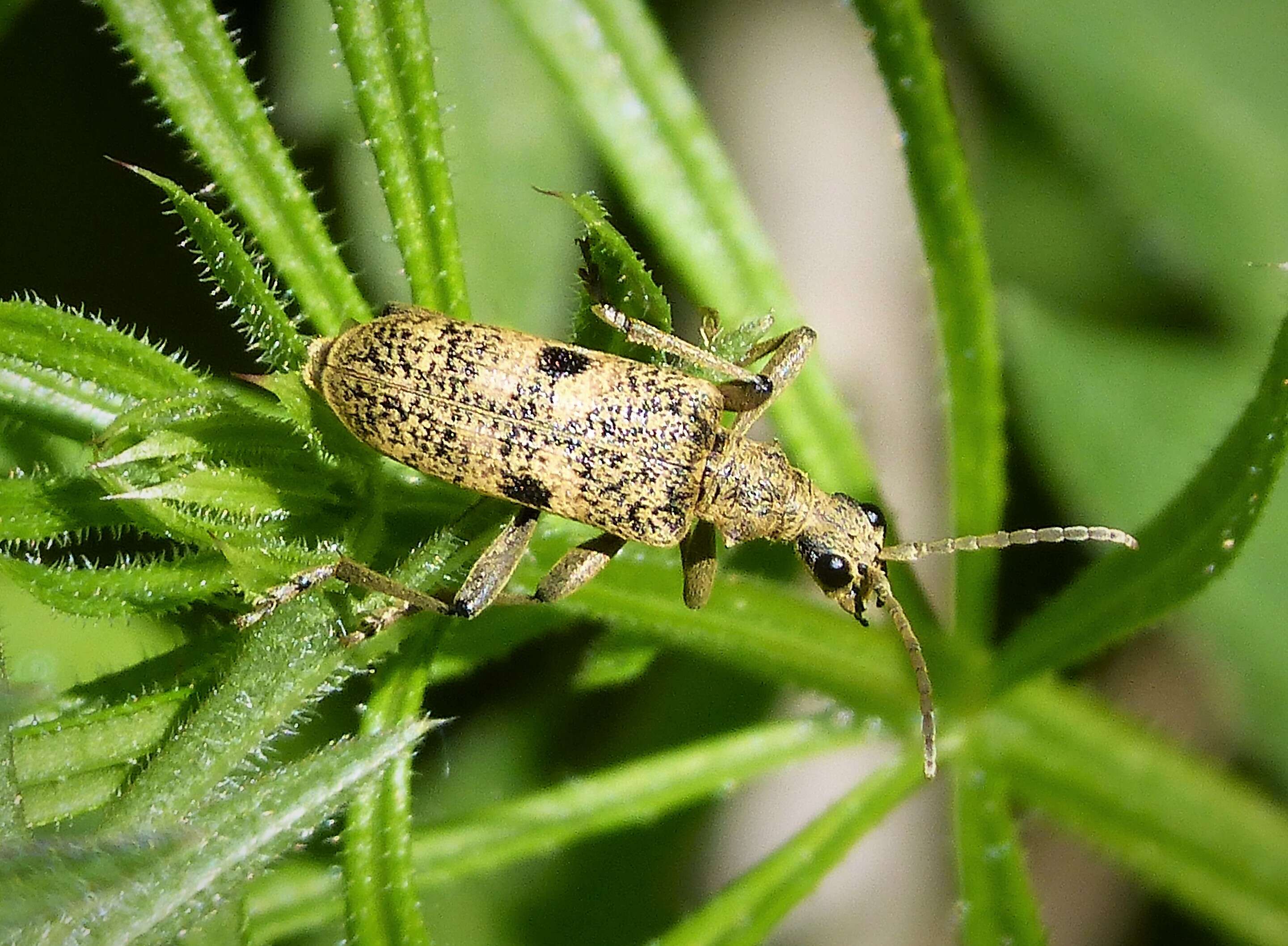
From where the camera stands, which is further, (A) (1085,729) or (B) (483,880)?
(B) (483,880)

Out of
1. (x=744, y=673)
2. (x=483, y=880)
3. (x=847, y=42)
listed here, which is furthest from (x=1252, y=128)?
(x=483, y=880)

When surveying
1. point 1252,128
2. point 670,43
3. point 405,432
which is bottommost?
point 405,432

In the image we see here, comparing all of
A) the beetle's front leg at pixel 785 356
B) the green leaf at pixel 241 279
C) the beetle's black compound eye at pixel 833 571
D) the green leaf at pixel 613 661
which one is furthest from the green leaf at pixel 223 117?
the beetle's black compound eye at pixel 833 571

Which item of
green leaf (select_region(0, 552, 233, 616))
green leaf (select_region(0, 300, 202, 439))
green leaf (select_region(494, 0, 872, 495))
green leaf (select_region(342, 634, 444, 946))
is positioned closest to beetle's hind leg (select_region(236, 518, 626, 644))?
green leaf (select_region(0, 552, 233, 616))

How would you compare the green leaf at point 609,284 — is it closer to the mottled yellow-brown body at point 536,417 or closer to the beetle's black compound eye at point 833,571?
the mottled yellow-brown body at point 536,417

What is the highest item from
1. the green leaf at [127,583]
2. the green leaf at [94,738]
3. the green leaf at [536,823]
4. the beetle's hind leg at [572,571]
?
the beetle's hind leg at [572,571]

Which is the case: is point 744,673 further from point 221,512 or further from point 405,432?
point 221,512
